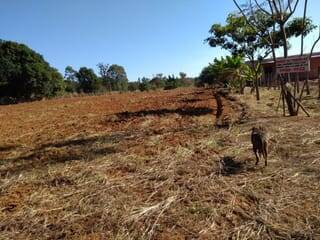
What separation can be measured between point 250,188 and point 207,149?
7.46ft

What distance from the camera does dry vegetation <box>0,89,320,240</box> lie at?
4.25 m

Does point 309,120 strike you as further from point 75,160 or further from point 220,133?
point 75,160

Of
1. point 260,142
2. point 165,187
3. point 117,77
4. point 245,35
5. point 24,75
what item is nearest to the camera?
point 165,187

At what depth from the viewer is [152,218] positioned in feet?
14.6

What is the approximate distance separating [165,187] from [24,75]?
36085mm

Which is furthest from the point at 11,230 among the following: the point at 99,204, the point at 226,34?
the point at 226,34

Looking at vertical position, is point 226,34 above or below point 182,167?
above

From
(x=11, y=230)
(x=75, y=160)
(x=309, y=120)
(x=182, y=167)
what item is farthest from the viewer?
(x=309, y=120)

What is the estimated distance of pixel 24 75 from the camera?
38.8m

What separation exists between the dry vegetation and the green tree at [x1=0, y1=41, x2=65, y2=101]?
104ft

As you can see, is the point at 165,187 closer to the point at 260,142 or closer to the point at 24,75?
the point at 260,142

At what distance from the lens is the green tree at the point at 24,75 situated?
38938 mm

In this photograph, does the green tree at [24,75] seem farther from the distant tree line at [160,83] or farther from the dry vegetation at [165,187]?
the dry vegetation at [165,187]

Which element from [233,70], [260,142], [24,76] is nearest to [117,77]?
[24,76]
